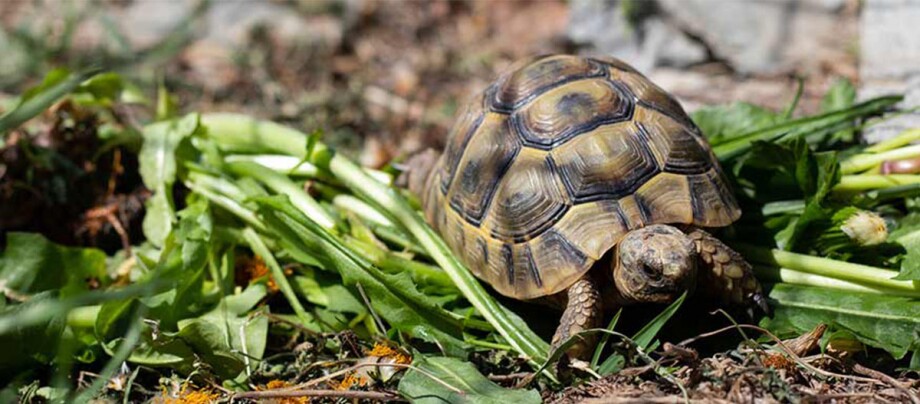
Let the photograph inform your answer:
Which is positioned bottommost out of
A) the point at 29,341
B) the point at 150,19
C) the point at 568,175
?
the point at 29,341

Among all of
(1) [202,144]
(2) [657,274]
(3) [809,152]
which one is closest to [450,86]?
(1) [202,144]

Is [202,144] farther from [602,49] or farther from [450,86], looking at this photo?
[602,49]

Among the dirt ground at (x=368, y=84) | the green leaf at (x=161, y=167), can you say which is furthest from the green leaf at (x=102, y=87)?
the green leaf at (x=161, y=167)

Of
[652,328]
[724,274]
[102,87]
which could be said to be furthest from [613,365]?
[102,87]

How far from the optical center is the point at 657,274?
238cm

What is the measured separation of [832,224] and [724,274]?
0.53 meters

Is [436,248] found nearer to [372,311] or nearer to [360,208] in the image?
[372,311]

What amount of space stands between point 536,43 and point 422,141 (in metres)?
1.56

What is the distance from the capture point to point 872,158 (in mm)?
3047

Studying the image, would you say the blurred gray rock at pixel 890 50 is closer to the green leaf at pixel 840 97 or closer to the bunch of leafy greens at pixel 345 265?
the green leaf at pixel 840 97

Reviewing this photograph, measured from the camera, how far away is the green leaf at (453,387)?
237cm

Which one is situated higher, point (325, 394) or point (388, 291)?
point (388, 291)

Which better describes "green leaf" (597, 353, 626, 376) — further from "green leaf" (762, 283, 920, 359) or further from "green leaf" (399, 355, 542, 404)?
"green leaf" (762, 283, 920, 359)

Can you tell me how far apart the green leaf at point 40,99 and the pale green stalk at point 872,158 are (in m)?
2.68
